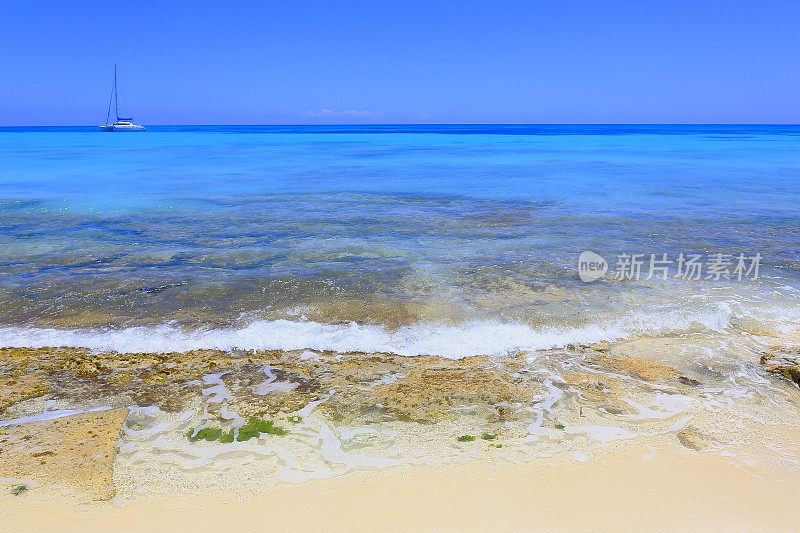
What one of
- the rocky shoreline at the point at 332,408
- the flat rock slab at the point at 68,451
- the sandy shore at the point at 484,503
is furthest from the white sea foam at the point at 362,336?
the sandy shore at the point at 484,503

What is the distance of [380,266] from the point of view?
11.3 metres

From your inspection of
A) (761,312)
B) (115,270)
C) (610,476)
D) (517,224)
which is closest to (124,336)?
(115,270)

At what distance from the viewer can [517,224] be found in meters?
15.7

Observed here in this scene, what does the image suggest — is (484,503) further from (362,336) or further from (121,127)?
(121,127)

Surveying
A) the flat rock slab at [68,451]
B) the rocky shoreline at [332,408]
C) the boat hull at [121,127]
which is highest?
the boat hull at [121,127]

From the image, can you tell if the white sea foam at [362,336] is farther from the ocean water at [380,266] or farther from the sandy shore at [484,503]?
the sandy shore at [484,503]

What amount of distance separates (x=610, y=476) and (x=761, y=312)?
573 cm

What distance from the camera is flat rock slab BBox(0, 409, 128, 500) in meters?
4.57

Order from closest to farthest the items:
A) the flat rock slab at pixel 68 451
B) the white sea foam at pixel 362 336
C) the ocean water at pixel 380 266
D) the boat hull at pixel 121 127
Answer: the flat rock slab at pixel 68 451 → the white sea foam at pixel 362 336 → the ocean water at pixel 380 266 → the boat hull at pixel 121 127

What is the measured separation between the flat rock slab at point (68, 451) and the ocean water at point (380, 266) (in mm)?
2087

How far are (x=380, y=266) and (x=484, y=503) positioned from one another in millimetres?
7216

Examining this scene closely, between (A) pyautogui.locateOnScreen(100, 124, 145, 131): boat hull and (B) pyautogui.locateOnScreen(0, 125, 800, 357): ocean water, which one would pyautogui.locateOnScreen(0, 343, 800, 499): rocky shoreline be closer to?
(B) pyautogui.locateOnScreen(0, 125, 800, 357): ocean water

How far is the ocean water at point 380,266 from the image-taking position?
8.09 m
